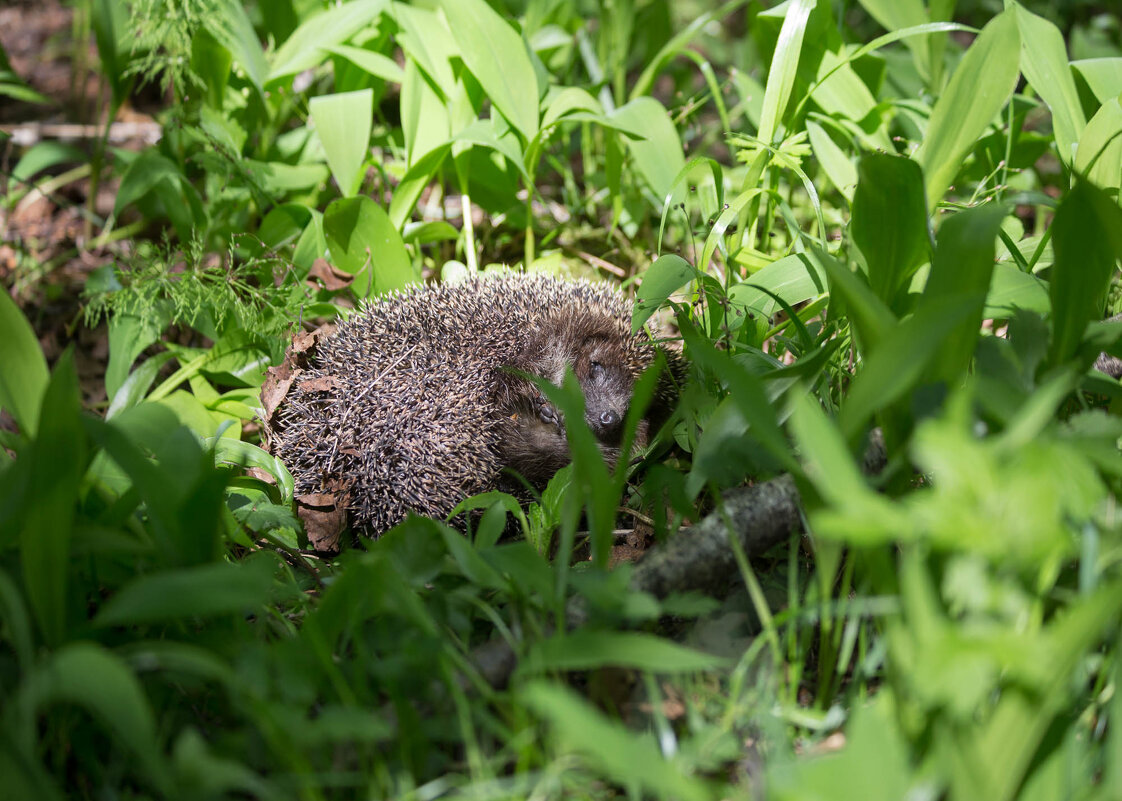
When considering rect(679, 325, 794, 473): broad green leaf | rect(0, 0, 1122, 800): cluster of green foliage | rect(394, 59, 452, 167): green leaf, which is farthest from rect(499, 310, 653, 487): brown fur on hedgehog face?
rect(679, 325, 794, 473): broad green leaf

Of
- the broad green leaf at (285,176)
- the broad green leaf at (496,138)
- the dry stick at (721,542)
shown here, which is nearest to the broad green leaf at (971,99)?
the dry stick at (721,542)

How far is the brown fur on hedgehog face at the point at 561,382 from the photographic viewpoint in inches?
145

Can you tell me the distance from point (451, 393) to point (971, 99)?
2.17 metres

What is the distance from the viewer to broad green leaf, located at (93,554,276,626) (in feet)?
5.40

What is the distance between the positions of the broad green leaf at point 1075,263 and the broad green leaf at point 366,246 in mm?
2667

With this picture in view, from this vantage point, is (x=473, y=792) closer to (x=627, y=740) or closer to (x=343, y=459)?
(x=627, y=740)

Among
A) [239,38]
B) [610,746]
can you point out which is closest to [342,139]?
[239,38]

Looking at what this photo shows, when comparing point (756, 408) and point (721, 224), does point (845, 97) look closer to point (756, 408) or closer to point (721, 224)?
point (721, 224)

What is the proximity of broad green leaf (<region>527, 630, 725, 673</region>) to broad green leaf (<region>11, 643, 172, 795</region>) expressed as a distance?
2.21 ft

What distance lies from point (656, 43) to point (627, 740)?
529 cm

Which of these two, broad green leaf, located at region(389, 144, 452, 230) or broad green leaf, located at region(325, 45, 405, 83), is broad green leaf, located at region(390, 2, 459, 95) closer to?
broad green leaf, located at region(325, 45, 405, 83)

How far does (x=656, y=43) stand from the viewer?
18.8 feet

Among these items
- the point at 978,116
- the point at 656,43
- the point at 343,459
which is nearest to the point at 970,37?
the point at 656,43

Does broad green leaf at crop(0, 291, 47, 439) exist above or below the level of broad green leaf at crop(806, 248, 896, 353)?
below
